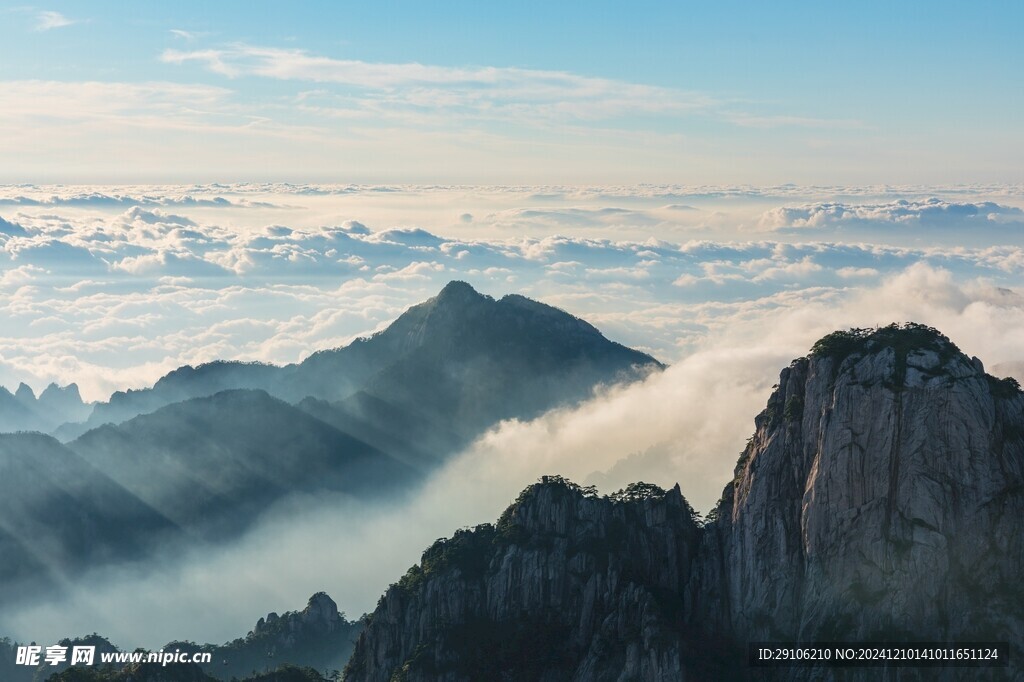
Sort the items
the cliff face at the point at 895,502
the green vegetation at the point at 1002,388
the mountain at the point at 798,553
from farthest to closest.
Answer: the green vegetation at the point at 1002,388
the mountain at the point at 798,553
the cliff face at the point at 895,502

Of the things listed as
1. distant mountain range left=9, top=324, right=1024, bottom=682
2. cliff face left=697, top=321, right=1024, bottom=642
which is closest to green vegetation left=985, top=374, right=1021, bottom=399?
cliff face left=697, top=321, right=1024, bottom=642

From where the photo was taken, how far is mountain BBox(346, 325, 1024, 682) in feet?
479

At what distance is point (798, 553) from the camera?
155m

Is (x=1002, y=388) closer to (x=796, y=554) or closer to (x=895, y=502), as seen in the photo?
(x=895, y=502)

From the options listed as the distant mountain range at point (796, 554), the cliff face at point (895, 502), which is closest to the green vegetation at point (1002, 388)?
the cliff face at point (895, 502)

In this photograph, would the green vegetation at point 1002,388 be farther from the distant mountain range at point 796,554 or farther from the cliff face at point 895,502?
the distant mountain range at point 796,554

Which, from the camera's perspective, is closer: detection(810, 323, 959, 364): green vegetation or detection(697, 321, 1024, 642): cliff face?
detection(697, 321, 1024, 642): cliff face

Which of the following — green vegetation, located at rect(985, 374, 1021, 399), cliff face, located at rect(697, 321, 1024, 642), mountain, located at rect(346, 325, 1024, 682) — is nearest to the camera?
cliff face, located at rect(697, 321, 1024, 642)

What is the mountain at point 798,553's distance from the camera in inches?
5743

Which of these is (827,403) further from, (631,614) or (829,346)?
(631,614)

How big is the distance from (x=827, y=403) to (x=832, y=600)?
26.5 m

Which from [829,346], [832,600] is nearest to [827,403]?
[829,346]

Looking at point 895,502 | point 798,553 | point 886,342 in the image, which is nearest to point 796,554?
point 798,553

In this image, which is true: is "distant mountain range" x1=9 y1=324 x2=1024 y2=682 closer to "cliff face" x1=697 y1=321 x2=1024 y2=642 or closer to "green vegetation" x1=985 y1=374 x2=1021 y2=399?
"cliff face" x1=697 y1=321 x2=1024 y2=642
